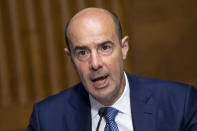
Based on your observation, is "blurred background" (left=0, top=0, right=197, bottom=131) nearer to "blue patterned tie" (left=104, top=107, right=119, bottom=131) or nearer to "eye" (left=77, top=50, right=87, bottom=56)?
"blue patterned tie" (left=104, top=107, right=119, bottom=131)

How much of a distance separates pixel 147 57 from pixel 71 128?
1382 mm

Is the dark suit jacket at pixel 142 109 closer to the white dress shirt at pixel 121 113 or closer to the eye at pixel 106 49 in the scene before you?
the white dress shirt at pixel 121 113

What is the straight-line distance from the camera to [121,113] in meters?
2.05

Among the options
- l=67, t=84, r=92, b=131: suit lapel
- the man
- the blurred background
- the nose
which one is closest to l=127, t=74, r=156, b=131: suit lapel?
the man

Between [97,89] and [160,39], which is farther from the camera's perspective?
[160,39]

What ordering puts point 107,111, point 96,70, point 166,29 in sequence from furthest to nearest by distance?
point 166,29 → point 107,111 → point 96,70

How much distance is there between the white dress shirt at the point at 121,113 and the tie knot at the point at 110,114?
0.03 m

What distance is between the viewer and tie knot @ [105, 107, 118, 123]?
6.49ft

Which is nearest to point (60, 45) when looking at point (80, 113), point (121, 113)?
point (80, 113)

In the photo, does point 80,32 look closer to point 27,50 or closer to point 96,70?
point 96,70

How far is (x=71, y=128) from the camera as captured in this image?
2.09 m

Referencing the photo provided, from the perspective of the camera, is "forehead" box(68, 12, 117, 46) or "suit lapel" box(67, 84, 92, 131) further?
"suit lapel" box(67, 84, 92, 131)

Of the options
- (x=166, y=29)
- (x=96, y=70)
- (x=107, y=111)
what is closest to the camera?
(x=96, y=70)

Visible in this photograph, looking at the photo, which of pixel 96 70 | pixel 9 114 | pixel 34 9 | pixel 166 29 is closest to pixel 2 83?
pixel 9 114
